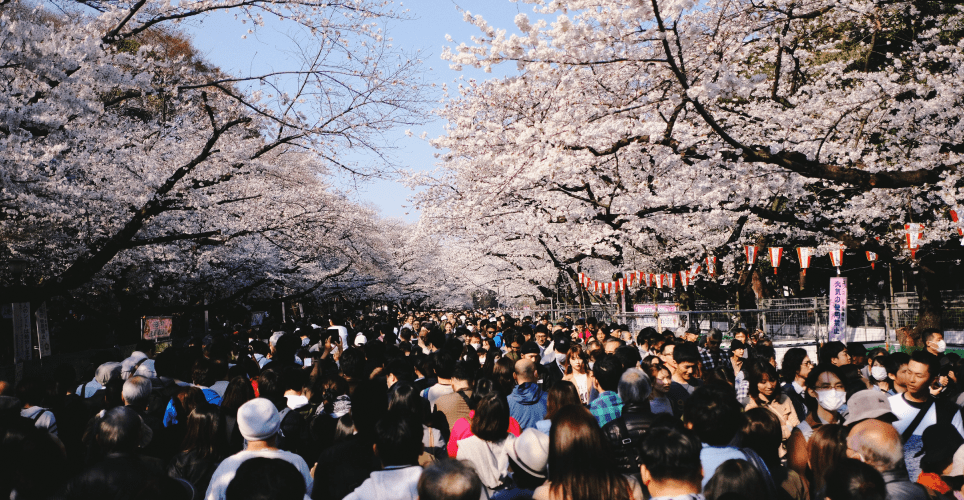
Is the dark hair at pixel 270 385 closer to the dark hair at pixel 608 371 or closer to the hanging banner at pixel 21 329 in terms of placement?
the dark hair at pixel 608 371

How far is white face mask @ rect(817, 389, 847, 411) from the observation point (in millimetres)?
4934

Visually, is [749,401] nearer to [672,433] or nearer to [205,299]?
[672,433]

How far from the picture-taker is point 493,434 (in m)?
3.89

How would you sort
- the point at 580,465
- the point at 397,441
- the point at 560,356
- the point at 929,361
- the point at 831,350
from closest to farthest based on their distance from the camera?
1. the point at 580,465
2. the point at 397,441
3. the point at 929,361
4. the point at 831,350
5. the point at 560,356

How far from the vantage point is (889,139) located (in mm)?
13516

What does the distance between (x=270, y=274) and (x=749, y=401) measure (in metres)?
25.1

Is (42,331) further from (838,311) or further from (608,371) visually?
(838,311)

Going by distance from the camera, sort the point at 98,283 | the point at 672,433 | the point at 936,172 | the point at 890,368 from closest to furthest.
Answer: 1. the point at 672,433
2. the point at 890,368
3. the point at 936,172
4. the point at 98,283

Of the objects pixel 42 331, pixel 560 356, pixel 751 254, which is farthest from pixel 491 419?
pixel 751 254

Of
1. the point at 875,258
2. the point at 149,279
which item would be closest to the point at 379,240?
the point at 149,279

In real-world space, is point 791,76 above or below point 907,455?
above

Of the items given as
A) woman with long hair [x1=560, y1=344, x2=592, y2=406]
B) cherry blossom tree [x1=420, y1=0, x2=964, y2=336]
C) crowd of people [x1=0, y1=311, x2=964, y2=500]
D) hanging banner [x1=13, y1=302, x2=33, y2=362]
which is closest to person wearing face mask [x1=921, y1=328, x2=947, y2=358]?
crowd of people [x1=0, y1=311, x2=964, y2=500]

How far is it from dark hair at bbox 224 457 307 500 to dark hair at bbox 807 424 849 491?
2.61 m

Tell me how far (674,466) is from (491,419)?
4.39 feet
